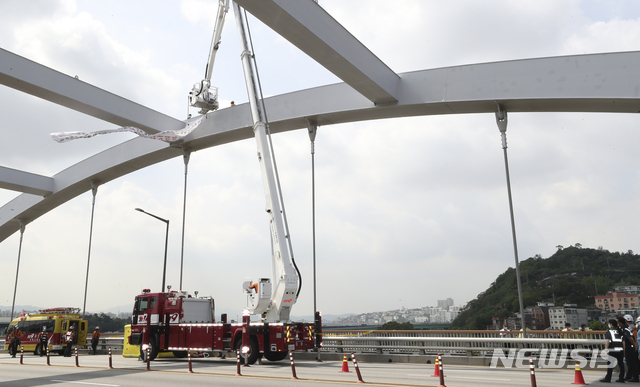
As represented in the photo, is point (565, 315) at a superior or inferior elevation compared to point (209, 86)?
inferior

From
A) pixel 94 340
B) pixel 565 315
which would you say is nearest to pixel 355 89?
pixel 565 315

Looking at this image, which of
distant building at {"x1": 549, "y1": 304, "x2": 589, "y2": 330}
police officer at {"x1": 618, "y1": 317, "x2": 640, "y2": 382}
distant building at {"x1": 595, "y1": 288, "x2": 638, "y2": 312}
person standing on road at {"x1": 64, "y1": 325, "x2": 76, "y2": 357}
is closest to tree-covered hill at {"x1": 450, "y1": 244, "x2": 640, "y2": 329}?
distant building at {"x1": 595, "y1": 288, "x2": 638, "y2": 312}

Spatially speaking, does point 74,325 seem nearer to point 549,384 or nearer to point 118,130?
point 118,130

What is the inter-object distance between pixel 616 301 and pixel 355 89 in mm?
21773

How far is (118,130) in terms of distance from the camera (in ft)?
Answer: 79.0

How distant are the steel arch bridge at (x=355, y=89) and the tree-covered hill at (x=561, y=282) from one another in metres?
17.6

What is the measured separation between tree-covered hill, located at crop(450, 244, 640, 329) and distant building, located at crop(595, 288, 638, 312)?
1092 millimetres

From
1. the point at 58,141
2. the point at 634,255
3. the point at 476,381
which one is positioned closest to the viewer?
the point at 476,381

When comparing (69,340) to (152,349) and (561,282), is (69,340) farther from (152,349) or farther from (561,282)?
(561,282)

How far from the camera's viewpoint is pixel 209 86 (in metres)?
24.8

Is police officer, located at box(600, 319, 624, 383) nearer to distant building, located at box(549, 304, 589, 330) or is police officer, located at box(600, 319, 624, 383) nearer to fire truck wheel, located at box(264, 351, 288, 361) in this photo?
fire truck wheel, located at box(264, 351, 288, 361)

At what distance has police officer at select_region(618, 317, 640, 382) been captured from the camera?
1084 cm

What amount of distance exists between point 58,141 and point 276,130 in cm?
1054

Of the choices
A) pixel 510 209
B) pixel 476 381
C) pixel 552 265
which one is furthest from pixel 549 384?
pixel 552 265
